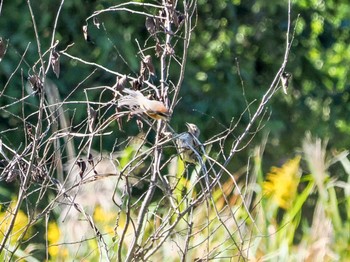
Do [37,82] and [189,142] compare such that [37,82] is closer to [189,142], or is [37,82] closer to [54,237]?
[189,142]

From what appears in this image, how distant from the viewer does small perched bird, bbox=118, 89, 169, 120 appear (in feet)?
5.48

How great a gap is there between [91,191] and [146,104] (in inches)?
57.0

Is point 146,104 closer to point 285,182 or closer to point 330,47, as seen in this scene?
point 285,182

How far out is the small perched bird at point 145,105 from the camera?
1.67 metres

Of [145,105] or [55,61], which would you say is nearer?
[145,105]

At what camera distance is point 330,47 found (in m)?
5.59

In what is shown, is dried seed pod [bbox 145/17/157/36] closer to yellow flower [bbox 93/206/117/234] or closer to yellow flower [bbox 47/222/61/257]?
yellow flower [bbox 93/206/117/234]

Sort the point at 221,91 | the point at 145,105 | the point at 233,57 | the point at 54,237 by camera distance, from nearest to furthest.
Result: the point at 145,105 → the point at 54,237 → the point at 221,91 → the point at 233,57

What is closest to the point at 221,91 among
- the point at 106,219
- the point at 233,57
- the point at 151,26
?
the point at 233,57

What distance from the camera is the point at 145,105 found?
169cm

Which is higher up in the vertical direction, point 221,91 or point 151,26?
point 151,26

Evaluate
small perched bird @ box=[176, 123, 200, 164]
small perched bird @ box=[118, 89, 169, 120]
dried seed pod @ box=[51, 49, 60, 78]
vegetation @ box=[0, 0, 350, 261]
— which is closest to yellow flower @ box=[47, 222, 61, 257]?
vegetation @ box=[0, 0, 350, 261]

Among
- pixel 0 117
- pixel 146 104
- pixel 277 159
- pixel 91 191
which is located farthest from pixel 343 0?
pixel 146 104

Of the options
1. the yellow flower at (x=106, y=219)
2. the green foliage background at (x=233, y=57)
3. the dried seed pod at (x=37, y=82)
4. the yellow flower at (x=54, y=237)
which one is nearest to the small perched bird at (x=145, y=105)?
the dried seed pod at (x=37, y=82)
